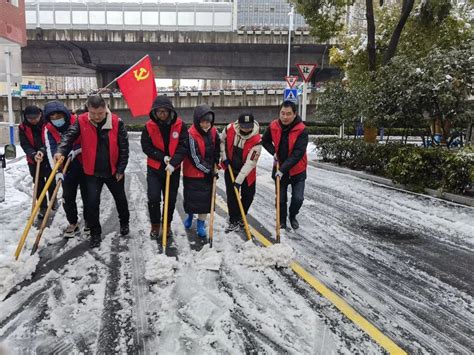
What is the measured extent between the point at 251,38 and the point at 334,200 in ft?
89.7

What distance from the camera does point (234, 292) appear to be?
3.66 m

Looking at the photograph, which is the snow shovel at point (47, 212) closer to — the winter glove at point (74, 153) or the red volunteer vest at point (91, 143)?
the winter glove at point (74, 153)

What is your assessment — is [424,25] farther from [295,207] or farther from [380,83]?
[295,207]

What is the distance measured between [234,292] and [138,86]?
6795 mm

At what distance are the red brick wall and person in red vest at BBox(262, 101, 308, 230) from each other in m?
11.9

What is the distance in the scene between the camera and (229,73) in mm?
38625

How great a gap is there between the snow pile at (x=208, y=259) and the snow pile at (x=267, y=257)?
0.94 feet

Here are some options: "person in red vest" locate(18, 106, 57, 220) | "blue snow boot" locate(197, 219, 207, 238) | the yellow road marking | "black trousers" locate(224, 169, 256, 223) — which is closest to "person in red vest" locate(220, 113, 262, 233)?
"black trousers" locate(224, 169, 256, 223)

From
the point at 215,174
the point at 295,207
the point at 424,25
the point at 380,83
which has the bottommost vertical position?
the point at 295,207

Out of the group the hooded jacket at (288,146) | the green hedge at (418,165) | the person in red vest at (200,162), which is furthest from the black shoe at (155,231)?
the green hedge at (418,165)

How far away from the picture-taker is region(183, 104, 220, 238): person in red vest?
4.95m

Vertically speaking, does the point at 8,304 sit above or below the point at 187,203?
below

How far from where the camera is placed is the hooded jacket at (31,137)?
5.88 m

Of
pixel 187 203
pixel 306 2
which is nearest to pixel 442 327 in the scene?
pixel 187 203
